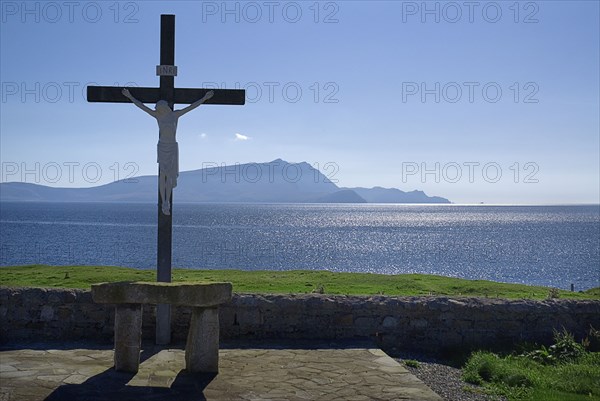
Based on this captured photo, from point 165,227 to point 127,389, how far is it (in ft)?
10.7

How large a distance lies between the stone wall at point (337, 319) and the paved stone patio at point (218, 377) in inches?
28.7

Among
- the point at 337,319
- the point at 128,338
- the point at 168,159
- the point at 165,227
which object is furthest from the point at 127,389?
the point at 337,319

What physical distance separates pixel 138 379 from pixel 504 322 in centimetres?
595

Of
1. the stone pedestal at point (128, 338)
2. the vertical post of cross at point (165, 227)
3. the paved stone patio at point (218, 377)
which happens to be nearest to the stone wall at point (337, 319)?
the vertical post of cross at point (165, 227)

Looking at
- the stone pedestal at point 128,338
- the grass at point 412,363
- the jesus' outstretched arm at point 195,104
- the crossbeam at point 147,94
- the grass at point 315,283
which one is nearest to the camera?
the stone pedestal at point 128,338

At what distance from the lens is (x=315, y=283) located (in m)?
19.1

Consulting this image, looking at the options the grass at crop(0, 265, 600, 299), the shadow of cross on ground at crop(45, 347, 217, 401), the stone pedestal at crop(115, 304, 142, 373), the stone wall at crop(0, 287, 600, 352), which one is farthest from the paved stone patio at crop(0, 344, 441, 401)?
the grass at crop(0, 265, 600, 299)

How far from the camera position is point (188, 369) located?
8.02 metres

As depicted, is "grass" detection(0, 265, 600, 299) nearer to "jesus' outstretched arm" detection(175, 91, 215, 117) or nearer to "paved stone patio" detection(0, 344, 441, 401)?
"paved stone patio" detection(0, 344, 441, 401)

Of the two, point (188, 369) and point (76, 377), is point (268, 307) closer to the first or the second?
point (188, 369)

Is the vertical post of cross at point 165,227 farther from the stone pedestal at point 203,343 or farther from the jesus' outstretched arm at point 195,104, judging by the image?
the stone pedestal at point 203,343

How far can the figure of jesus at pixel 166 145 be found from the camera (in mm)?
9344

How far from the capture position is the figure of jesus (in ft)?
30.7

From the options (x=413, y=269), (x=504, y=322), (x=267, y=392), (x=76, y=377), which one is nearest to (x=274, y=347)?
(x=267, y=392)
